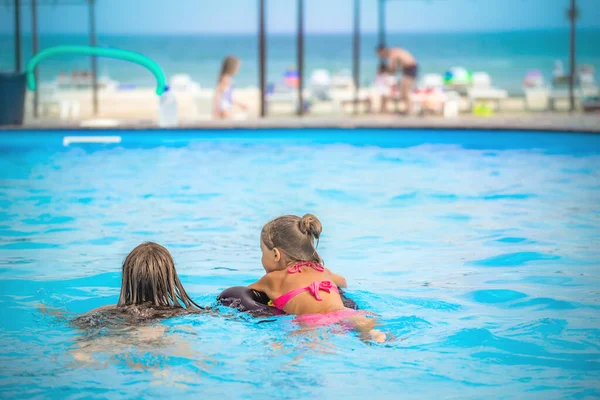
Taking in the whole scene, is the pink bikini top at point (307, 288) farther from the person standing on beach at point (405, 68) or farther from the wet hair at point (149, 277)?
the person standing on beach at point (405, 68)

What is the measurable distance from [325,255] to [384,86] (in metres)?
9.76

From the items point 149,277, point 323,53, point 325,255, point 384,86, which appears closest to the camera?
point 149,277

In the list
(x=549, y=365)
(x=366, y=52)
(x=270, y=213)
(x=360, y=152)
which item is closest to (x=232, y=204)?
(x=270, y=213)

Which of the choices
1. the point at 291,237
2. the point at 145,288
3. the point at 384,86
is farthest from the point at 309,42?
the point at 145,288

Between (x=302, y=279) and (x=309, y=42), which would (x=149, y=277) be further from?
(x=309, y=42)

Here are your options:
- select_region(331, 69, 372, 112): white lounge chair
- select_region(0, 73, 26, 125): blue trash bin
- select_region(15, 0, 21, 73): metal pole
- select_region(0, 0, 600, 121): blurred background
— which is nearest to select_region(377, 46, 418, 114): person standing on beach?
select_region(331, 69, 372, 112): white lounge chair

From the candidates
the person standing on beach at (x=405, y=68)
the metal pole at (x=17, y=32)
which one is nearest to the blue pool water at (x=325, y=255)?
the metal pole at (x=17, y=32)

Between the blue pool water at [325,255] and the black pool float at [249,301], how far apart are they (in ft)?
0.20

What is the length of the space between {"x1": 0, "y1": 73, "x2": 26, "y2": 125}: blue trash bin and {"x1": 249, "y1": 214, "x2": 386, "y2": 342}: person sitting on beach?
28.1ft

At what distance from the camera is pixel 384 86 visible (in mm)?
15328

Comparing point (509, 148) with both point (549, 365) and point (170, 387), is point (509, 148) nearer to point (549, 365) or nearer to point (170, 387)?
point (549, 365)

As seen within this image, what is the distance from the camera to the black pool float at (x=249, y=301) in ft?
13.4

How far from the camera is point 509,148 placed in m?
11.0

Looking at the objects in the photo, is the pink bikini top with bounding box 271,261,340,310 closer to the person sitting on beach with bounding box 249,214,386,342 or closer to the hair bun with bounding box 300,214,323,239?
the person sitting on beach with bounding box 249,214,386,342
